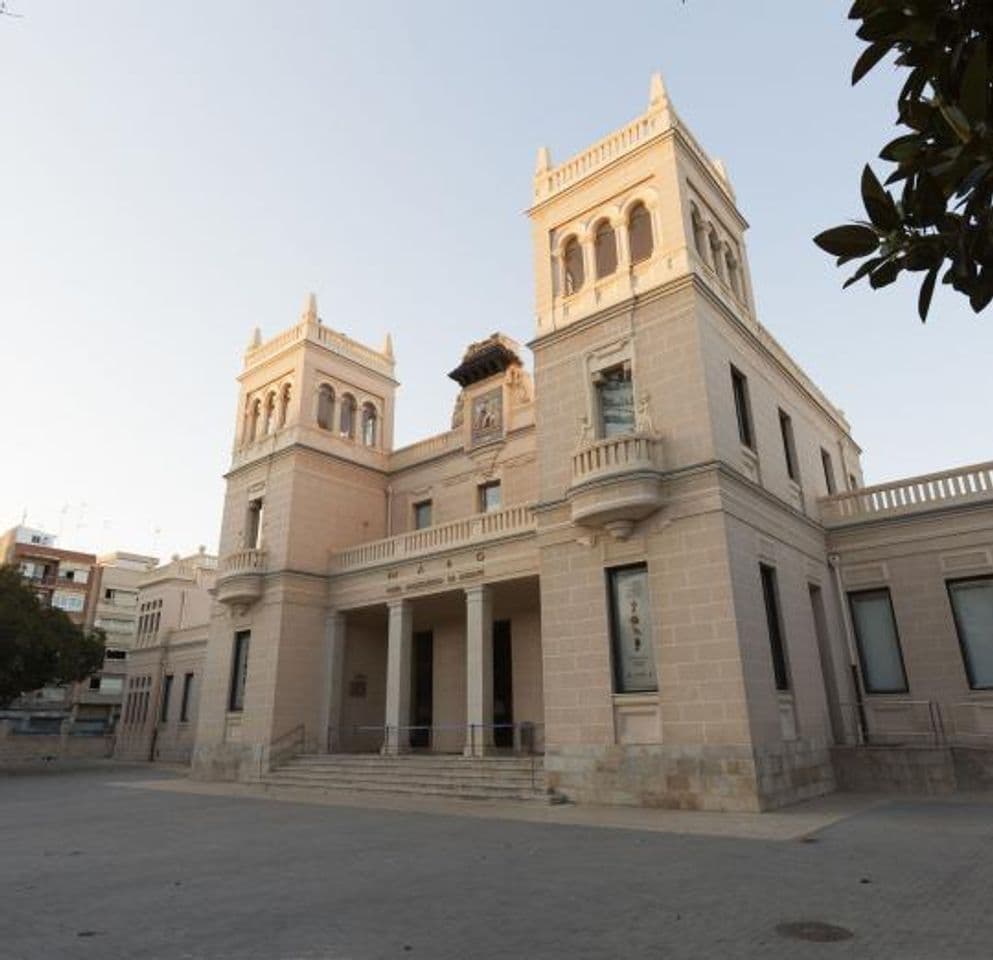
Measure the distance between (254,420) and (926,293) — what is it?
27.6m

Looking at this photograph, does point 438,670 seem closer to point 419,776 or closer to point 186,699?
point 419,776

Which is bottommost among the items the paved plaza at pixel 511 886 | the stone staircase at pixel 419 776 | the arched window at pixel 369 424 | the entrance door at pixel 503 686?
the paved plaza at pixel 511 886

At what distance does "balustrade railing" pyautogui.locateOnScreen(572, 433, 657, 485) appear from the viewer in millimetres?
14828

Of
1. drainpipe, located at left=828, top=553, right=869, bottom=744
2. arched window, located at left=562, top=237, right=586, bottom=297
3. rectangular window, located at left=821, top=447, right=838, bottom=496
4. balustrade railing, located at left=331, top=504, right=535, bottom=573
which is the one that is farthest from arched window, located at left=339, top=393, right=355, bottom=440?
drainpipe, located at left=828, top=553, right=869, bottom=744

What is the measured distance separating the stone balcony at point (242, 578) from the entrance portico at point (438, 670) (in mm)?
2692

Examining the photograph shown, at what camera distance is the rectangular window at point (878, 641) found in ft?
57.5

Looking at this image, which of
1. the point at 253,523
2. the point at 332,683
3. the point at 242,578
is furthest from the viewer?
the point at 253,523

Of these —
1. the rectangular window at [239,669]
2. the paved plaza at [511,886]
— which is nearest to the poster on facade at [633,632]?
the paved plaza at [511,886]

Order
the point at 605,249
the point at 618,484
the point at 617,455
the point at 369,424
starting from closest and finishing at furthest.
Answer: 1. the point at 618,484
2. the point at 617,455
3. the point at 605,249
4. the point at 369,424

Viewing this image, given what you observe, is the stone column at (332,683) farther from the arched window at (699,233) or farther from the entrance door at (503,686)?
the arched window at (699,233)

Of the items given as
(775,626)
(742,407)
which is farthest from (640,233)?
(775,626)

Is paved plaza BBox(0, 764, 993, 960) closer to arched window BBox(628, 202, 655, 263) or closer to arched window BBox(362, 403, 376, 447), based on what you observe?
arched window BBox(628, 202, 655, 263)

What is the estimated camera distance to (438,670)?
24.8 metres

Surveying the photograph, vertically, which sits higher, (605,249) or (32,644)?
(605,249)
